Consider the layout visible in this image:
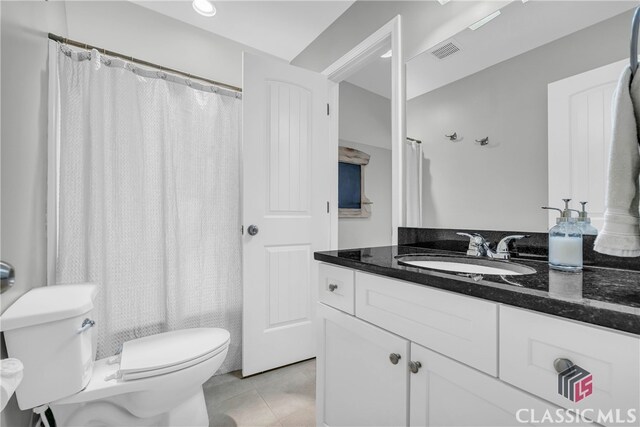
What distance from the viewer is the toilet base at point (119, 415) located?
1087mm

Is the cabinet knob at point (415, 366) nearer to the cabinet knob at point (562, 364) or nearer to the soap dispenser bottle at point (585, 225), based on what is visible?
the cabinet knob at point (562, 364)

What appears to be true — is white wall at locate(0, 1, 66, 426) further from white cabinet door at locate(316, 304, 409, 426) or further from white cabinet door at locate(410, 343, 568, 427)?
white cabinet door at locate(410, 343, 568, 427)

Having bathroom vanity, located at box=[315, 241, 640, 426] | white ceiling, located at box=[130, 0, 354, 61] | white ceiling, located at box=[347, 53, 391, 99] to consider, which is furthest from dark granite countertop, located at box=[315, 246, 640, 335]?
white ceiling, located at box=[130, 0, 354, 61]

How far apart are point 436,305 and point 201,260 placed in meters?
1.51

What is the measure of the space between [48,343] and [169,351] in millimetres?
418

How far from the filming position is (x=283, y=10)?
6.26 feet

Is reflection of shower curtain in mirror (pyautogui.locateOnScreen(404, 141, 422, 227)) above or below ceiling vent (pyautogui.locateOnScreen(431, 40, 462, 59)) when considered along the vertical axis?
below

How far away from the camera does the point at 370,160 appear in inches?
93.4

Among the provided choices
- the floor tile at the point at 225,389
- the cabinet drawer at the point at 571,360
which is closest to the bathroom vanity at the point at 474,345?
the cabinet drawer at the point at 571,360

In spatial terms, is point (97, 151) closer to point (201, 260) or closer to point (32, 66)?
point (32, 66)

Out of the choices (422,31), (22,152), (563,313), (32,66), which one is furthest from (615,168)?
(32,66)

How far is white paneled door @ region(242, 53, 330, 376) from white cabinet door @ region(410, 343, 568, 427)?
1196 millimetres

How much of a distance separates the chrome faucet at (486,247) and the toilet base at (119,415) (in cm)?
130

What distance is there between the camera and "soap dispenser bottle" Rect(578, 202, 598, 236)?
33.3 inches
